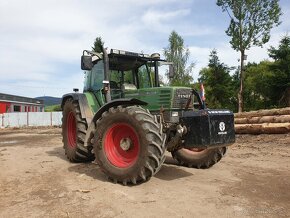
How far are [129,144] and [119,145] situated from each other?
1.16ft

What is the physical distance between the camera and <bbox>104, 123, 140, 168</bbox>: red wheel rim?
22.1 feet

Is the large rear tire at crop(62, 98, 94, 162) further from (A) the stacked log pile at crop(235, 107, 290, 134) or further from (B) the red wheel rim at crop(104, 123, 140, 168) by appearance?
(A) the stacked log pile at crop(235, 107, 290, 134)

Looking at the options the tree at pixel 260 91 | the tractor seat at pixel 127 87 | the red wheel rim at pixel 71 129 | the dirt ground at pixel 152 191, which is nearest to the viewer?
the dirt ground at pixel 152 191

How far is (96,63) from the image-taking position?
28.0 feet

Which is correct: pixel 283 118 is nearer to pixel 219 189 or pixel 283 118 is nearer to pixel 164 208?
pixel 219 189

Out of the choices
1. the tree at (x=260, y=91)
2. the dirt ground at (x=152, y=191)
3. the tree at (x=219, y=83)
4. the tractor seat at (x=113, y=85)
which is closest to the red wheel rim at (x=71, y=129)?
the dirt ground at (x=152, y=191)

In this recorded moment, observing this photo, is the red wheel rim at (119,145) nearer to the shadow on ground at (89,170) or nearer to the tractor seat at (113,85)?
the shadow on ground at (89,170)

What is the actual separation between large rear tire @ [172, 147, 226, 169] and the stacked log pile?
6326 millimetres

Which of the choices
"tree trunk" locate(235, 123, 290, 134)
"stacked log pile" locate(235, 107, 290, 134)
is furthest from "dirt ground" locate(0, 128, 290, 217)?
"stacked log pile" locate(235, 107, 290, 134)

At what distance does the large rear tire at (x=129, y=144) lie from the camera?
614 cm

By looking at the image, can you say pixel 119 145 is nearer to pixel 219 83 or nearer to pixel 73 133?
pixel 73 133

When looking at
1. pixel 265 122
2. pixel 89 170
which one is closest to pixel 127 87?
pixel 89 170

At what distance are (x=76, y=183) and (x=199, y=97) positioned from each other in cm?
329

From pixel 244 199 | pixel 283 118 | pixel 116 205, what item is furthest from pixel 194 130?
pixel 283 118
